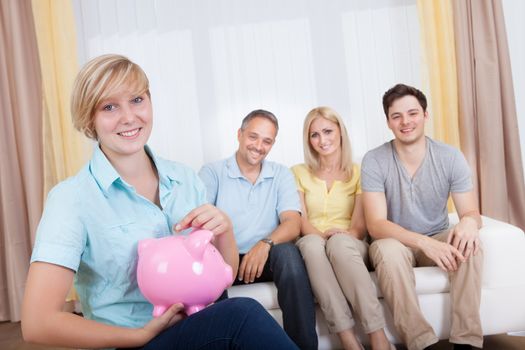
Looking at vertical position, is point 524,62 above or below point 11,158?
above

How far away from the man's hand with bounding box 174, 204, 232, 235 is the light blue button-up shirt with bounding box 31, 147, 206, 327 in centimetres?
9

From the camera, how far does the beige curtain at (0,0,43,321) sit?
2.95m

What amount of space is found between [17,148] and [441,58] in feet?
8.03

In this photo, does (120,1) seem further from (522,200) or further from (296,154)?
(522,200)

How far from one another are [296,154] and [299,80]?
440 millimetres

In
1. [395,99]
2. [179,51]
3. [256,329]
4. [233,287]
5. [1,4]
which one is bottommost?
[233,287]

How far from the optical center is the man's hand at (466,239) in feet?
6.28

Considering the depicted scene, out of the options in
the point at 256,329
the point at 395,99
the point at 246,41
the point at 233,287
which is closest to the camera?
the point at 256,329

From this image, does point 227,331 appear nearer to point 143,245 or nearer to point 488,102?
point 143,245

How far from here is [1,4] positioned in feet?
9.69

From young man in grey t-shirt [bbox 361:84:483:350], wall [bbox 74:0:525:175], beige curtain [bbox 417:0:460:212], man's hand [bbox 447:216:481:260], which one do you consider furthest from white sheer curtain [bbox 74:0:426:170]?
man's hand [bbox 447:216:481:260]

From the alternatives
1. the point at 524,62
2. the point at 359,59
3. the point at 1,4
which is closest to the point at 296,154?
the point at 359,59

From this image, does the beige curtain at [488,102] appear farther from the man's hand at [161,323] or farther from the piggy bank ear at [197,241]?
the man's hand at [161,323]

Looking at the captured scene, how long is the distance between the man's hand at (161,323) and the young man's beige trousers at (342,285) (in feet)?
2.82
